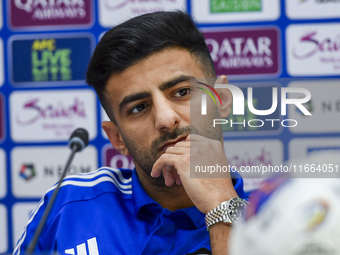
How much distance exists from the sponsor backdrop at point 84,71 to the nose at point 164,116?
0.82 m

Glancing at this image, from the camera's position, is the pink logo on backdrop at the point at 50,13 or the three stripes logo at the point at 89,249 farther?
the pink logo on backdrop at the point at 50,13

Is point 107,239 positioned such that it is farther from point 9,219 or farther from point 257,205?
point 9,219

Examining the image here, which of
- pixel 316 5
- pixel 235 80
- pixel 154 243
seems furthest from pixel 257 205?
pixel 316 5

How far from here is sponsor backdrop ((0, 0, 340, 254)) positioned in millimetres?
1614

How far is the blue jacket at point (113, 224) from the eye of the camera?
89 centimetres

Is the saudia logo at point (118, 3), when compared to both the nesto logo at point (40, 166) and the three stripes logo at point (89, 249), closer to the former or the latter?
the nesto logo at point (40, 166)

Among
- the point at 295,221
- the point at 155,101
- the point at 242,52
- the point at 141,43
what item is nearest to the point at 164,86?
the point at 155,101

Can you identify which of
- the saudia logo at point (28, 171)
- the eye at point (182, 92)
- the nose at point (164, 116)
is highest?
the eye at point (182, 92)

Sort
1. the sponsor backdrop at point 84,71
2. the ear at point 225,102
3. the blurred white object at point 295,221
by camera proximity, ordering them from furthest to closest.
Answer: the sponsor backdrop at point 84,71 → the ear at point 225,102 → the blurred white object at point 295,221

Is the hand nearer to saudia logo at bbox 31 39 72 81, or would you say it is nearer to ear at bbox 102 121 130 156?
ear at bbox 102 121 130 156

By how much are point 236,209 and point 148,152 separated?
31cm

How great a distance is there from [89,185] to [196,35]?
0.58 m

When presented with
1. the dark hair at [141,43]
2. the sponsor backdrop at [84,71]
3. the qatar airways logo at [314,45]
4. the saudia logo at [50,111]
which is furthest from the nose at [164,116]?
the qatar airways logo at [314,45]

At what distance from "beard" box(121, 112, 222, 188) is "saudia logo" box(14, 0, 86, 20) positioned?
1007 mm
